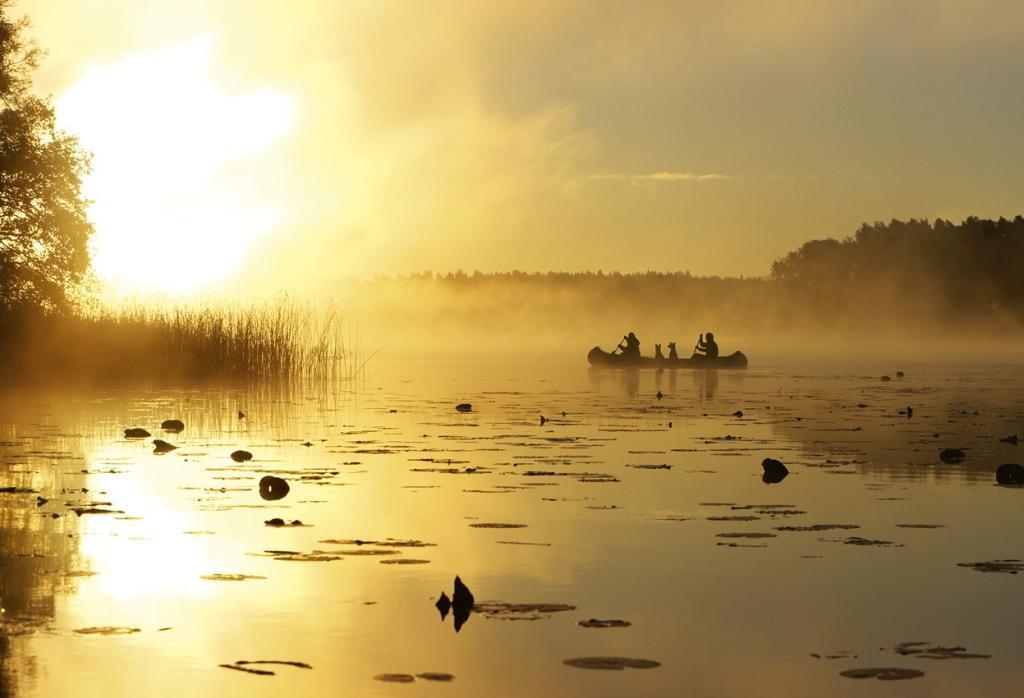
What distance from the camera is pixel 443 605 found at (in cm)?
1079

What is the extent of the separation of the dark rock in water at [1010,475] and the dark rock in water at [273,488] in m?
8.85

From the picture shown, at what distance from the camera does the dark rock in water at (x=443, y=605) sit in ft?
35.1

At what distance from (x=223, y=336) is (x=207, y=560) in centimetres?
3215

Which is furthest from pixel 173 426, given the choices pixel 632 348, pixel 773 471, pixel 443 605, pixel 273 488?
A: pixel 632 348

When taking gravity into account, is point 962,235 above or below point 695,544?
above

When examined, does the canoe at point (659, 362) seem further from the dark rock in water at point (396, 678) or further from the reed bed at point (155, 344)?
the dark rock in water at point (396, 678)

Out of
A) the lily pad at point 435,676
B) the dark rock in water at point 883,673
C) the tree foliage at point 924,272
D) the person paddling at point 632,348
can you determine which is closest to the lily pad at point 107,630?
the lily pad at point 435,676

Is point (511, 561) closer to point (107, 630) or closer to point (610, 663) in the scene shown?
point (610, 663)

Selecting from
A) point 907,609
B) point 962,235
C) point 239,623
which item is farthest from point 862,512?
point 962,235

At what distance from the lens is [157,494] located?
17.3m

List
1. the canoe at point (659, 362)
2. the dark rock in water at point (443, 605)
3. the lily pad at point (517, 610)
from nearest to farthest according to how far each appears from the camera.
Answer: the lily pad at point (517, 610) → the dark rock in water at point (443, 605) → the canoe at point (659, 362)

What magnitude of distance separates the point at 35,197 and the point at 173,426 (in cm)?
2206

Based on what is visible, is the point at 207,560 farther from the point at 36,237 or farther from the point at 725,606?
the point at 36,237

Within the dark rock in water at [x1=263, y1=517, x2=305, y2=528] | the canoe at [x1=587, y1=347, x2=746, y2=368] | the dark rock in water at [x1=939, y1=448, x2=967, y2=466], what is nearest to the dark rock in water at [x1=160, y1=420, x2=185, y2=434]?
the dark rock in water at [x1=263, y1=517, x2=305, y2=528]
